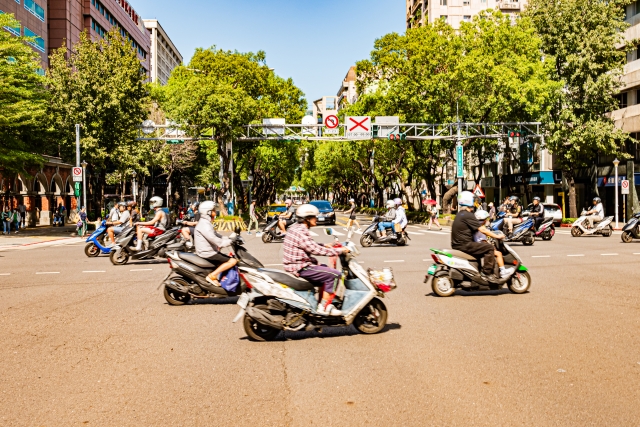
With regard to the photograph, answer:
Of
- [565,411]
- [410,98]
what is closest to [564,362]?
[565,411]

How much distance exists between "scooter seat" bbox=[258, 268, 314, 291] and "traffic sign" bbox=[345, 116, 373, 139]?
29.6m

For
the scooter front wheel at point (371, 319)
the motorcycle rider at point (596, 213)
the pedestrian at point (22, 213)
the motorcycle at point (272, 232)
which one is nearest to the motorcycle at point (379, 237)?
the motorcycle at point (272, 232)

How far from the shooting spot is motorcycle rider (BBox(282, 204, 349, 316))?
7.03m

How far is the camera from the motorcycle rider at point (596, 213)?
24.1 metres

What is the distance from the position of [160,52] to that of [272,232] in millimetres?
110408

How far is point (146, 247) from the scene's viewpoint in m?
16.5

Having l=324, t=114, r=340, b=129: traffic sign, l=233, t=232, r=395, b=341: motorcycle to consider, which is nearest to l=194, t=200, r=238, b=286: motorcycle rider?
l=233, t=232, r=395, b=341: motorcycle

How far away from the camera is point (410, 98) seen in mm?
38281

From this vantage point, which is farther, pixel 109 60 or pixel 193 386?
pixel 109 60

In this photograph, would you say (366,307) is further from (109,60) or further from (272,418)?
(109,60)

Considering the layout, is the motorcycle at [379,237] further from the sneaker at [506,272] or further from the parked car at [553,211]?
the parked car at [553,211]

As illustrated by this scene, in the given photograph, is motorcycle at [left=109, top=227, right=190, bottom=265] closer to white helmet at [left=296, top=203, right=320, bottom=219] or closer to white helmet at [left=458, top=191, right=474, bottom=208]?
white helmet at [left=458, top=191, right=474, bottom=208]

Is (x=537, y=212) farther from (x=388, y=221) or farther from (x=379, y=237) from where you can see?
(x=379, y=237)

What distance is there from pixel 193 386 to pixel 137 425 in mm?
979
